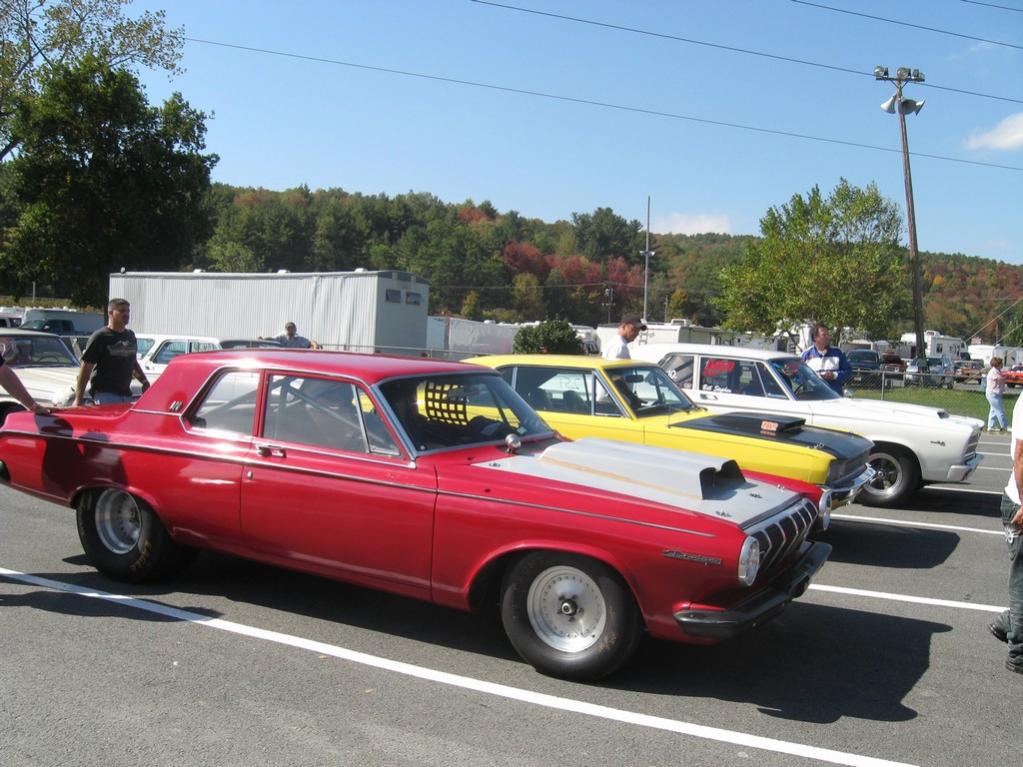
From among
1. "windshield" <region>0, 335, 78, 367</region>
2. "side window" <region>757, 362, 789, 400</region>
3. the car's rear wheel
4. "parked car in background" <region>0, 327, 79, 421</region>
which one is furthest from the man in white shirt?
"windshield" <region>0, 335, 78, 367</region>

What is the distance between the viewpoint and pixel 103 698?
3938mm

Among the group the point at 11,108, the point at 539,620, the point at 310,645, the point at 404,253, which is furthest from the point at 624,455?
the point at 404,253

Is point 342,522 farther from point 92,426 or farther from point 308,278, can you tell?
point 308,278

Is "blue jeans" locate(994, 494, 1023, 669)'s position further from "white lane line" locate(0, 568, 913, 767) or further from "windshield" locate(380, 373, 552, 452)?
"windshield" locate(380, 373, 552, 452)

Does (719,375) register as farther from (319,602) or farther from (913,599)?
(319,602)

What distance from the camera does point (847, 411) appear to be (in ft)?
30.8

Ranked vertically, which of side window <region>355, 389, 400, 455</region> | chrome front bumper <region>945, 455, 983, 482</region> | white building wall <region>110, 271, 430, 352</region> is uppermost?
white building wall <region>110, 271, 430, 352</region>

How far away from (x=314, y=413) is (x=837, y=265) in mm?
37523

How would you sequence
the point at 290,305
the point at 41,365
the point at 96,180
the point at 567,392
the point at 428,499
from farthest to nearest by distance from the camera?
the point at 96,180 → the point at 290,305 → the point at 41,365 → the point at 567,392 → the point at 428,499

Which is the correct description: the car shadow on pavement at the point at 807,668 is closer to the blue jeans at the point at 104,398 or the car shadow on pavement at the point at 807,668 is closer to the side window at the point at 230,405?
the side window at the point at 230,405

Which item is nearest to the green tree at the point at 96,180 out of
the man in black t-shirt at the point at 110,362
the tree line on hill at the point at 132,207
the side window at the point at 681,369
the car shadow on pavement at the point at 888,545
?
the tree line on hill at the point at 132,207

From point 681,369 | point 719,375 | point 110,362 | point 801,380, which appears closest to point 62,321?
point 110,362

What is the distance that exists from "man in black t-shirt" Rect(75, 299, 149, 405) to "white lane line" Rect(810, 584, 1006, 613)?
5.90 metres

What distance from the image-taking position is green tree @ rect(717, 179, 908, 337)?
Result: 1531 inches
